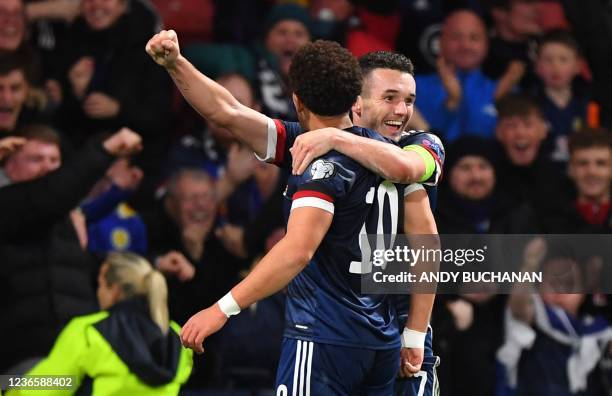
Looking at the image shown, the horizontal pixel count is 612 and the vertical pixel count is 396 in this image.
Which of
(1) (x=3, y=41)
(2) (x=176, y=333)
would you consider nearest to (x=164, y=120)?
(1) (x=3, y=41)

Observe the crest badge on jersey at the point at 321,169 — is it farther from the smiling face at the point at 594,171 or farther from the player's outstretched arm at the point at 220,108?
the smiling face at the point at 594,171

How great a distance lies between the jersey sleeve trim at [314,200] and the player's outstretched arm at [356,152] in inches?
5.0

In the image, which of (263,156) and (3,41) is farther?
(3,41)

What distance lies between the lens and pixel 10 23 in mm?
8758

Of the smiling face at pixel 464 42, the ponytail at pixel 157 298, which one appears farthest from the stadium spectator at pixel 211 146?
the ponytail at pixel 157 298

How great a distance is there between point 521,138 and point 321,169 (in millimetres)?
4687

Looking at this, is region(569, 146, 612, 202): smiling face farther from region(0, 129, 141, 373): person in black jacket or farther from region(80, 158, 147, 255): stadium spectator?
region(0, 129, 141, 373): person in black jacket

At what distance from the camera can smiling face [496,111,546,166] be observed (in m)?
9.38

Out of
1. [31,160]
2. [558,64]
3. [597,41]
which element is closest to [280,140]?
[31,160]

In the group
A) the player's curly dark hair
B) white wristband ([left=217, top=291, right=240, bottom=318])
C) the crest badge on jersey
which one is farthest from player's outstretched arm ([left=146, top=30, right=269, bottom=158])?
white wristband ([left=217, top=291, right=240, bottom=318])

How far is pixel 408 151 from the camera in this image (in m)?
5.20

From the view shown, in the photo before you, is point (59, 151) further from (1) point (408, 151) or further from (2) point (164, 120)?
(1) point (408, 151)

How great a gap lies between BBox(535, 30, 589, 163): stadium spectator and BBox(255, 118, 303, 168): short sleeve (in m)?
4.68

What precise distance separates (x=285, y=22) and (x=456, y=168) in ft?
5.70
